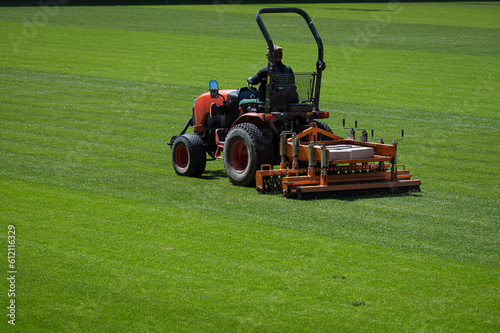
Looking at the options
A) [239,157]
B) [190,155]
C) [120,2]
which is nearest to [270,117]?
[239,157]

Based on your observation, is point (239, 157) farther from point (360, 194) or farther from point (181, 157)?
point (360, 194)

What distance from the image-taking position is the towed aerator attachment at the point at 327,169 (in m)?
11.0

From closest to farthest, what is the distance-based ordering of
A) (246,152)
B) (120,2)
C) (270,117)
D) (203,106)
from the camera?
(270,117)
(246,152)
(203,106)
(120,2)

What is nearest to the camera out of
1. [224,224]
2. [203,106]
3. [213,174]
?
[224,224]

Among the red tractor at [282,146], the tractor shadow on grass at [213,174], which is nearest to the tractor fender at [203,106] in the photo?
the red tractor at [282,146]

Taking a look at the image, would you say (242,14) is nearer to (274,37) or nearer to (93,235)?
(274,37)

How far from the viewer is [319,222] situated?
388 inches

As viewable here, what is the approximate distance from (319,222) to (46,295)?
151 inches

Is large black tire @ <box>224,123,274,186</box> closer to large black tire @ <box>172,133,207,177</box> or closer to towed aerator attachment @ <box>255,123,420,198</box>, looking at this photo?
towed aerator attachment @ <box>255,123,420,198</box>

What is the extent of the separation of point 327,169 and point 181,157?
9.67ft

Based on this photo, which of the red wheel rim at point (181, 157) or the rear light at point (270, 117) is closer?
the rear light at point (270, 117)

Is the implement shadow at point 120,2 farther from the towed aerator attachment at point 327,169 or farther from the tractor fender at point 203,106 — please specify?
the towed aerator attachment at point 327,169

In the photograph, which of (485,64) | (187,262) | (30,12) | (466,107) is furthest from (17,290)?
(30,12)

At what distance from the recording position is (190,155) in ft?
41.2
